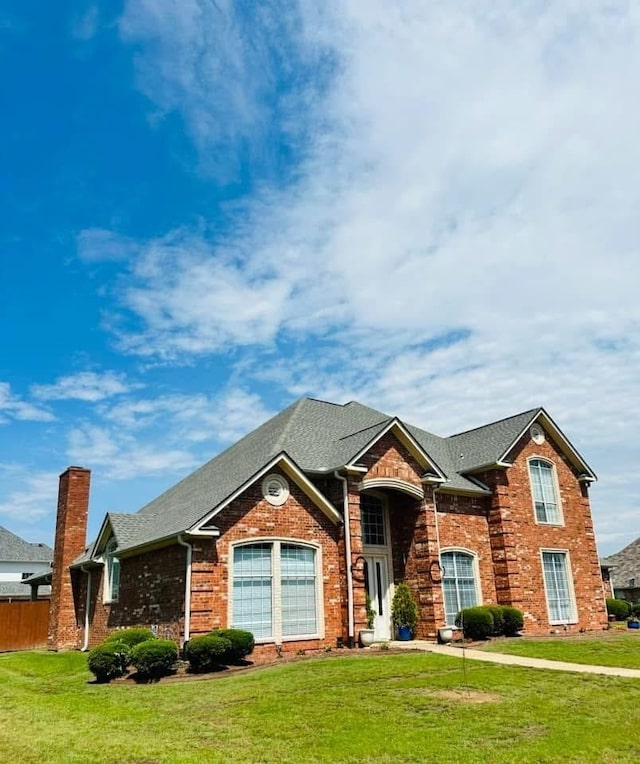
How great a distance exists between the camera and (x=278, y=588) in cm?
1838

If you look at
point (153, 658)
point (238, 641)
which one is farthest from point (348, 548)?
point (153, 658)

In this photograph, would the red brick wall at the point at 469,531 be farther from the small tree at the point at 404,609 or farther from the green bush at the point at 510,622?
the small tree at the point at 404,609

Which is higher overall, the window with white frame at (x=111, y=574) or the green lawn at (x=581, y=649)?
the window with white frame at (x=111, y=574)

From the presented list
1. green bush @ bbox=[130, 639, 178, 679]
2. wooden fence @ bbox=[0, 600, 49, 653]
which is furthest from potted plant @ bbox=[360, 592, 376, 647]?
wooden fence @ bbox=[0, 600, 49, 653]

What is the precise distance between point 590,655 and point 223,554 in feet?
30.9

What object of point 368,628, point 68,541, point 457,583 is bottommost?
point 368,628

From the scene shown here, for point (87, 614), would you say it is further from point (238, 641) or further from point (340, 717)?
point (340, 717)

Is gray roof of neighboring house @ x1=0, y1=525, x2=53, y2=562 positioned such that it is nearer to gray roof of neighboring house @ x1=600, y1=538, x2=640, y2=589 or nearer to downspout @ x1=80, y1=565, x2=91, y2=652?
downspout @ x1=80, y1=565, x2=91, y2=652

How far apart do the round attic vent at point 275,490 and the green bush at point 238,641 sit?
11.9ft

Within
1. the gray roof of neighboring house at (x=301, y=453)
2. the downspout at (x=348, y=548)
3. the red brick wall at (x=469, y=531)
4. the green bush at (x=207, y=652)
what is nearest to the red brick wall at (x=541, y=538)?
the red brick wall at (x=469, y=531)

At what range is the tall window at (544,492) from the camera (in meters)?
26.0

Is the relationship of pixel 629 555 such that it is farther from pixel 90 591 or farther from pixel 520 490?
pixel 90 591

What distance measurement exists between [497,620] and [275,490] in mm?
8725

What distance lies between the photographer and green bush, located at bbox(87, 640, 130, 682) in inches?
610
